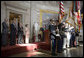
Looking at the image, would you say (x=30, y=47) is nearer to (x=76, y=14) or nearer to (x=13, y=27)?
(x=13, y=27)

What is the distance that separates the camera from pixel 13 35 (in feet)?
24.6

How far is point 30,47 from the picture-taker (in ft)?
24.1

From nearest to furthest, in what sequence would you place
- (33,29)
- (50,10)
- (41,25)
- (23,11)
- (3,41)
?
(3,41)
(23,11)
(33,29)
(41,25)
(50,10)

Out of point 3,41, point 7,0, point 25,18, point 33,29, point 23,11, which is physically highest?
point 7,0

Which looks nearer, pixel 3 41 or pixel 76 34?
pixel 3 41

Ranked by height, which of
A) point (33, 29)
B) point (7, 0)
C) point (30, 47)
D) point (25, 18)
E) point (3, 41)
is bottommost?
point (30, 47)

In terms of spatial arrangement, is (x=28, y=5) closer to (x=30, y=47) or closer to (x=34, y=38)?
(x=34, y=38)

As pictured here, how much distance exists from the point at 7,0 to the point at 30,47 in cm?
525

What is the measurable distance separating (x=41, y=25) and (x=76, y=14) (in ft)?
15.3

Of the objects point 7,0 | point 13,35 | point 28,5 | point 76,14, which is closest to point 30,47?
point 13,35

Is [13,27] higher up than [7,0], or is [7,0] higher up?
[7,0]

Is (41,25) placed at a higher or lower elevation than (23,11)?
lower

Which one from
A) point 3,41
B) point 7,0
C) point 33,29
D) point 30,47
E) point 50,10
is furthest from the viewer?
point 50,10

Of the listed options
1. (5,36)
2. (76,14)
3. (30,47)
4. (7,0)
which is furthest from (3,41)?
(76,14)
